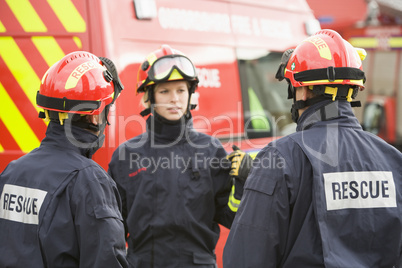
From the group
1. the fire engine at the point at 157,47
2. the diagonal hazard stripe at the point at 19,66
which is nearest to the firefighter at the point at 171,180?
the fire engine at the point at 157,47

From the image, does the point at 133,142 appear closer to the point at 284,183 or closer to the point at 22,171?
the point at 22,171

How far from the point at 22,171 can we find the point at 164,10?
7.27 feet

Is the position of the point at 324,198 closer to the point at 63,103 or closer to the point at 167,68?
the point at 63,103

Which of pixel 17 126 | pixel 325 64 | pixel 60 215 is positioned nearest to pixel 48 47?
pixel 17 126

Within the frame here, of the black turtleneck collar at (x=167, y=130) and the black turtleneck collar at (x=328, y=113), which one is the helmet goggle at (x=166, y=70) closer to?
the black turtleneck collar at (x=167, y=130)

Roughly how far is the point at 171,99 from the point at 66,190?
4.66 feet

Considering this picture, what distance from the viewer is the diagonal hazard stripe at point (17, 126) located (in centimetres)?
377

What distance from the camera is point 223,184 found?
Answer: 138 inches

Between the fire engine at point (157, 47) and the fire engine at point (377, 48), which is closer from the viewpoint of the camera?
the fire engine at point (157, 47)

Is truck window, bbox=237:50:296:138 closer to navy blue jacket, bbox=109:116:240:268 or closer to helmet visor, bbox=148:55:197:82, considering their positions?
helmet visor, bbox=148:55:197:82

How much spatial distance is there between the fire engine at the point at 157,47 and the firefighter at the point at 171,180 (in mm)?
268

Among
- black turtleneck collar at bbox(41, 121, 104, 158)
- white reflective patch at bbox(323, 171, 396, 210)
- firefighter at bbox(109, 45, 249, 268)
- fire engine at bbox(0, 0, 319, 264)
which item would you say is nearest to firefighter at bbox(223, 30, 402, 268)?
Answer: white reflective patch at bbox(323, 171, 396, 210)

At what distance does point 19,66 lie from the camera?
12.3 ft

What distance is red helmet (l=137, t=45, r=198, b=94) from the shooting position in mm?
3590
